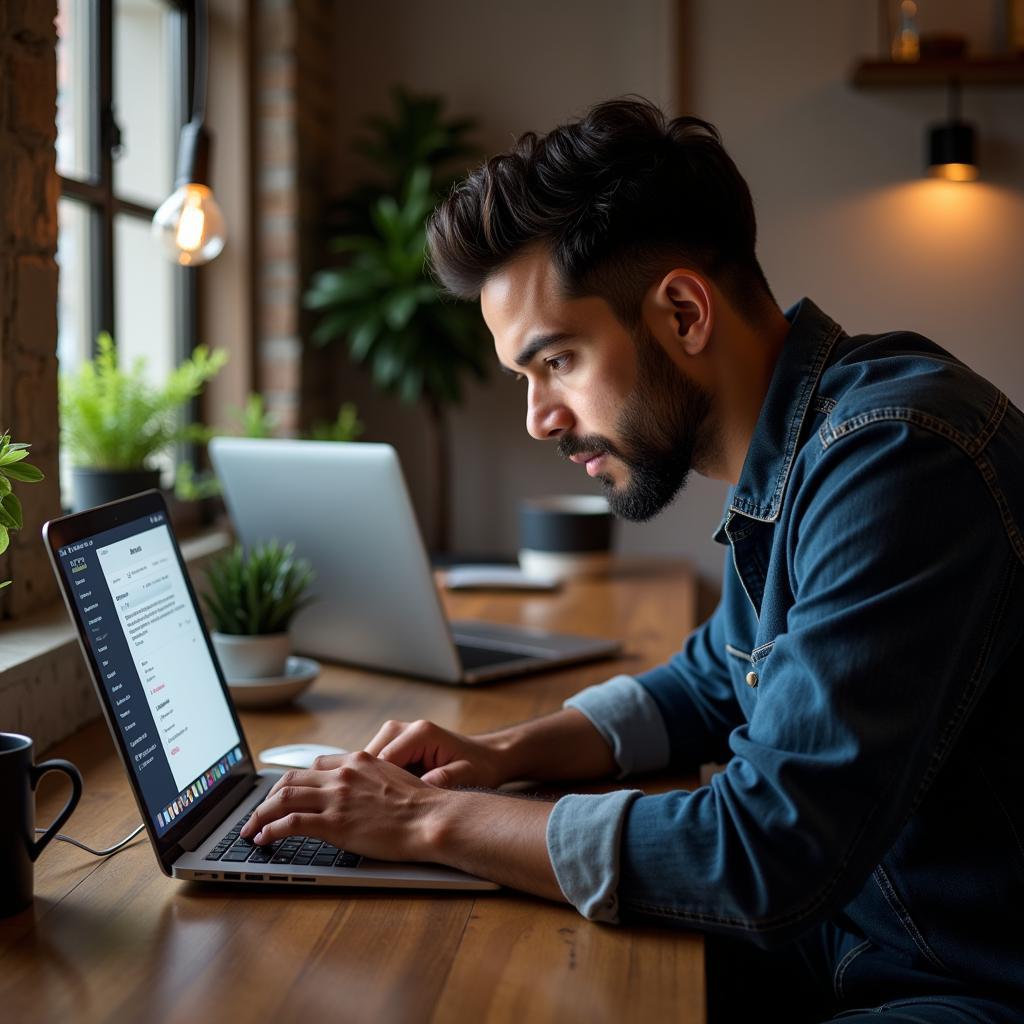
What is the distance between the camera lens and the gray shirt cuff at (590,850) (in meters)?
1.00

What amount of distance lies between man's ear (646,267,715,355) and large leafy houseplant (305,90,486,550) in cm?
208

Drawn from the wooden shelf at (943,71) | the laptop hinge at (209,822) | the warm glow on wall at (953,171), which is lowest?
the laptop hinge at (209,822)

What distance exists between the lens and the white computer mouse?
140 cm

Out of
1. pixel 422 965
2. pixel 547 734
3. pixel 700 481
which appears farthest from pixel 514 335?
pixel 700 481

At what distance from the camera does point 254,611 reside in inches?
67.5

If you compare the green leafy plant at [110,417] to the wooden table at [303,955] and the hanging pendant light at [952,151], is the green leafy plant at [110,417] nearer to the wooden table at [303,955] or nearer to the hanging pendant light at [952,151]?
the wooden table at [303,955]

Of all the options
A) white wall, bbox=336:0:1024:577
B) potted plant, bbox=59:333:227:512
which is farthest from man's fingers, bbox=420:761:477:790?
white wall, bbox=336:0:1024:577

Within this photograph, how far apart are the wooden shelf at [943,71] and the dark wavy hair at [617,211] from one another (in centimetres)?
240

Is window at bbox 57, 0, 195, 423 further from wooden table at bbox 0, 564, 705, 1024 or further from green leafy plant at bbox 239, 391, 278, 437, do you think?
wooden table at bbox 0, 564, 705, 1024

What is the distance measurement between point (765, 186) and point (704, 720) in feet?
8.49

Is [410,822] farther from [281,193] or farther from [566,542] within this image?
[281,193]

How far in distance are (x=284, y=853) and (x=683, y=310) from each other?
665 millimetres

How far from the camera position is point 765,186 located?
3670mm

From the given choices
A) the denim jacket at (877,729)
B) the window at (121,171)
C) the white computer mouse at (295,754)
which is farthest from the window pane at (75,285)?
the denim jacket at (877,729)
